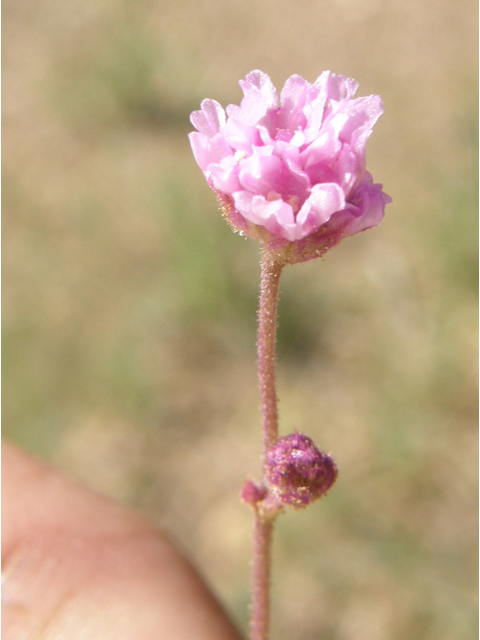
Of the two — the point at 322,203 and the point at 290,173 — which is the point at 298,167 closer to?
the point at 290,173

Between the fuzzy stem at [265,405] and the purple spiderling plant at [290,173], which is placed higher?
the purple spiderling plant at [290,173]

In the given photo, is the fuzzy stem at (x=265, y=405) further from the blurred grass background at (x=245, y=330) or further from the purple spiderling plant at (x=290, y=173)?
the blurred grass background at (x=245, y=330)

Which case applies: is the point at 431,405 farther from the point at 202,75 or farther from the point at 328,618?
the point at 202,75

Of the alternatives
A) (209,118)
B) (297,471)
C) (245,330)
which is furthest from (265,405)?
(245,330)

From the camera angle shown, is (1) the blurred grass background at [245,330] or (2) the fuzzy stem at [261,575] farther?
(1) the blurred grass background at [245,330]

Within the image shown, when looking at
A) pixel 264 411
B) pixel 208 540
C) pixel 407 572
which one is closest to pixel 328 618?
pixel 407 572

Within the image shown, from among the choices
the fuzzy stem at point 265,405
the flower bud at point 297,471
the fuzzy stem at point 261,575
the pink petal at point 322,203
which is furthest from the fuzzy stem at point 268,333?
the fuzzy stem at point 261,575

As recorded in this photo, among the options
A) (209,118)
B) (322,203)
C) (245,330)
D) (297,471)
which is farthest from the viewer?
(245,330)

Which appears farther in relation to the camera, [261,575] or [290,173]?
[261,575]
